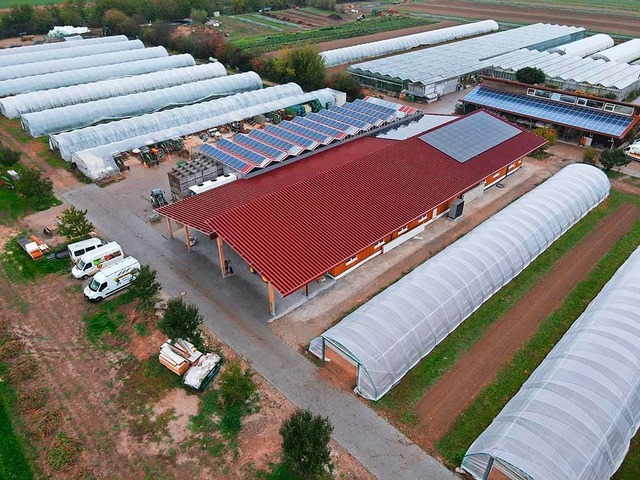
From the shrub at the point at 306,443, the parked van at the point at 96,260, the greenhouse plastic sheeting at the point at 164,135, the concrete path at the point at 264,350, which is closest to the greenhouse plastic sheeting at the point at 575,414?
the concrete path at the point at 264,350

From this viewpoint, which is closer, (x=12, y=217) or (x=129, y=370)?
(x=129, y=370)

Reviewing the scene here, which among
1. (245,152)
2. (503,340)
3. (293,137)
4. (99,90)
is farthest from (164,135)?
(503,340)

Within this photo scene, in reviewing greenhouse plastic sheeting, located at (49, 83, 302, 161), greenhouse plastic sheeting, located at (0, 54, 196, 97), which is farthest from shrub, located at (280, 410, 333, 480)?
greenhouse plastic sheeting, located at (0, 54, 196, 97)

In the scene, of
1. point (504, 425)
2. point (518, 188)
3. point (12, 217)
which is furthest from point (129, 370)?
point (518, 188)

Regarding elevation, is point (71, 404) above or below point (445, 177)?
below

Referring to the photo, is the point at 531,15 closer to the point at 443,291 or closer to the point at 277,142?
the point at 277,142

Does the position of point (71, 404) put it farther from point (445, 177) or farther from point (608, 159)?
point (608, 159)
